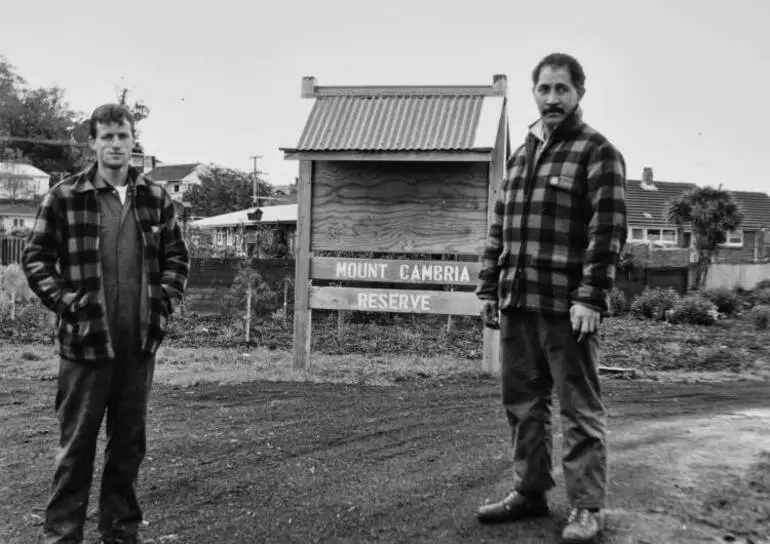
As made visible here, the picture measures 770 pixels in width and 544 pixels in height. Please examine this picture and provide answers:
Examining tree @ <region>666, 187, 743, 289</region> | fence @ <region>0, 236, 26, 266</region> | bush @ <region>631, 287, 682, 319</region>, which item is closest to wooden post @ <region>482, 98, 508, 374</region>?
bush @ <region>631, 287, 682, 319</region>

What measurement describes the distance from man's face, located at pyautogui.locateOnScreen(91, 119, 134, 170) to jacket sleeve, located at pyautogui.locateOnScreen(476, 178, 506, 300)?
70.9 inches

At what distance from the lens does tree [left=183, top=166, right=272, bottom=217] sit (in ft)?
180

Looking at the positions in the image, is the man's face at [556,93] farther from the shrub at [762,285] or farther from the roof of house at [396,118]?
the shrub at [762,285]

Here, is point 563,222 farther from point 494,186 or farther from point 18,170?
point 18,170

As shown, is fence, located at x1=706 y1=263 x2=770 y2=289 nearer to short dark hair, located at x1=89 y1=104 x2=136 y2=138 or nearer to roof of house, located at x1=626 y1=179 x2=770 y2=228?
roof of house, located at x1=626 y1=179 x2=770 y2=228

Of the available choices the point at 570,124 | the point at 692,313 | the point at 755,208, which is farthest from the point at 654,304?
the point at 755,208

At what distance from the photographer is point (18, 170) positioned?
67.3 meters

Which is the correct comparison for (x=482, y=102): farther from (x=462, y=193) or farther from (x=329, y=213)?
(x=329, y=213)

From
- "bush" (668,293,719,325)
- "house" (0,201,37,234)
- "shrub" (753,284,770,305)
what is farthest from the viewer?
"house" (0,201,37,234)

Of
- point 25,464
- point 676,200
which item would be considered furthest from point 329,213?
point 676,200

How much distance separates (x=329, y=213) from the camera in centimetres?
838

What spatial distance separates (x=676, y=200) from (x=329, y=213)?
84.3 feet

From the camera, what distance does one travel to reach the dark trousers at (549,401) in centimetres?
335

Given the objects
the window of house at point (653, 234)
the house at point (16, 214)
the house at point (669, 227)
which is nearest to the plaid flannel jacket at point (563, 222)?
the house at point (669, 227)
